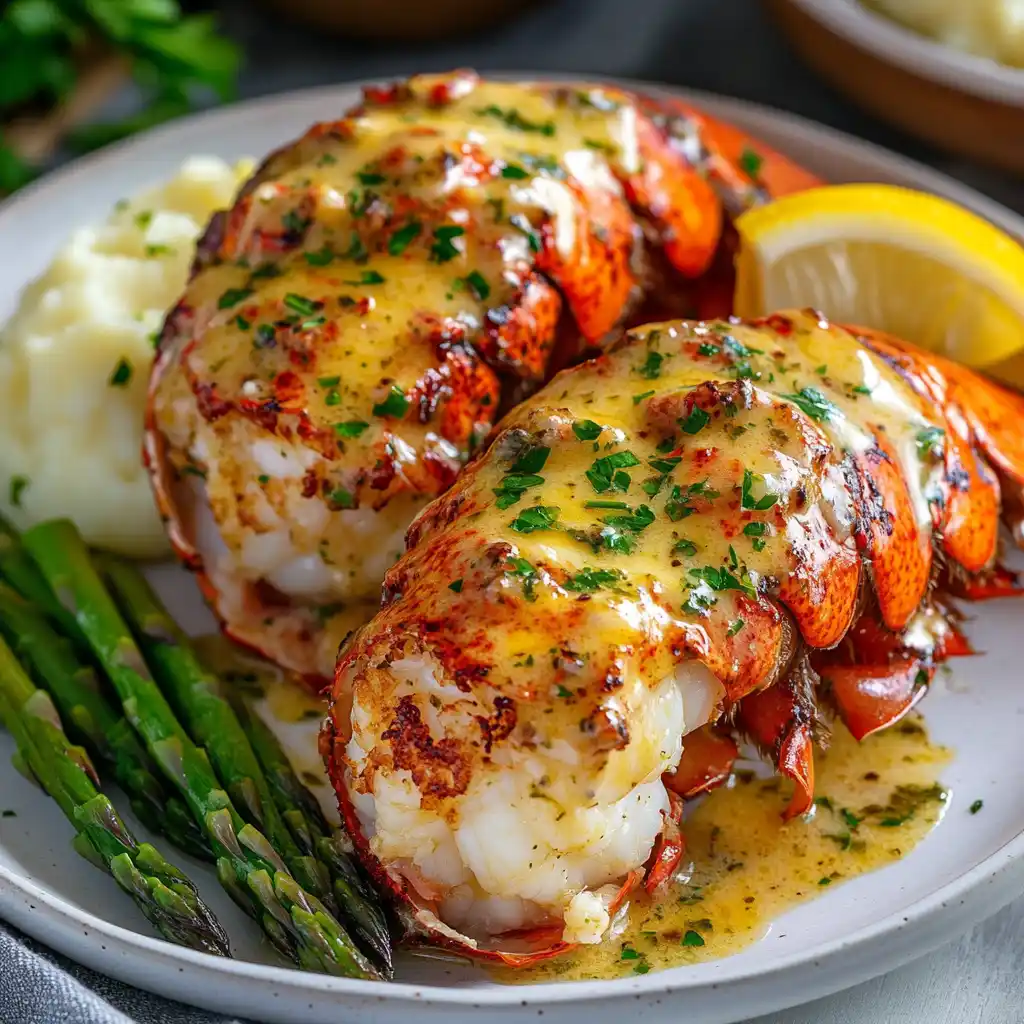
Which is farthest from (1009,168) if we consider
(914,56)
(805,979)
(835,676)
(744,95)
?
(805,979)

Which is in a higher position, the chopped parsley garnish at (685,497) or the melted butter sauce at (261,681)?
the chopped parsley garnish at (685,497)

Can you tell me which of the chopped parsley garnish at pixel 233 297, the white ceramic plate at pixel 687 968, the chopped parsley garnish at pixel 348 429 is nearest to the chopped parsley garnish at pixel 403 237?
the chopped parsley garnish at pixel 233 297

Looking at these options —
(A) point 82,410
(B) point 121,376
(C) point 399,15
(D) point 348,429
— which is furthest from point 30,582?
(C) point 399,15

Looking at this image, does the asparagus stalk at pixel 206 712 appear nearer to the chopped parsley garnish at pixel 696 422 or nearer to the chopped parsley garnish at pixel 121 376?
the chopped parsley garnish at pixel 121 376

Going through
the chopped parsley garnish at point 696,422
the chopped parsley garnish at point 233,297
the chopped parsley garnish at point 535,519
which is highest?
the chopped parsley garnish at point 696,422

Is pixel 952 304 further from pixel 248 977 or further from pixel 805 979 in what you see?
pixel 248 977

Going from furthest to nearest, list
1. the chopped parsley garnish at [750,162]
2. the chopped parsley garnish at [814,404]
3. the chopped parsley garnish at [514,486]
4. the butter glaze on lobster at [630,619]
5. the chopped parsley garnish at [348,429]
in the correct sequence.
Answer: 1. the chopped parsley garnish at [750,162]
2. the chopped parsley garnish at [348,429]
3. the chopped parsley garnish at [814,404]
4. the chopped parsley garnish at [514,486]
5. the butter glaze on lobster at [630,619]
